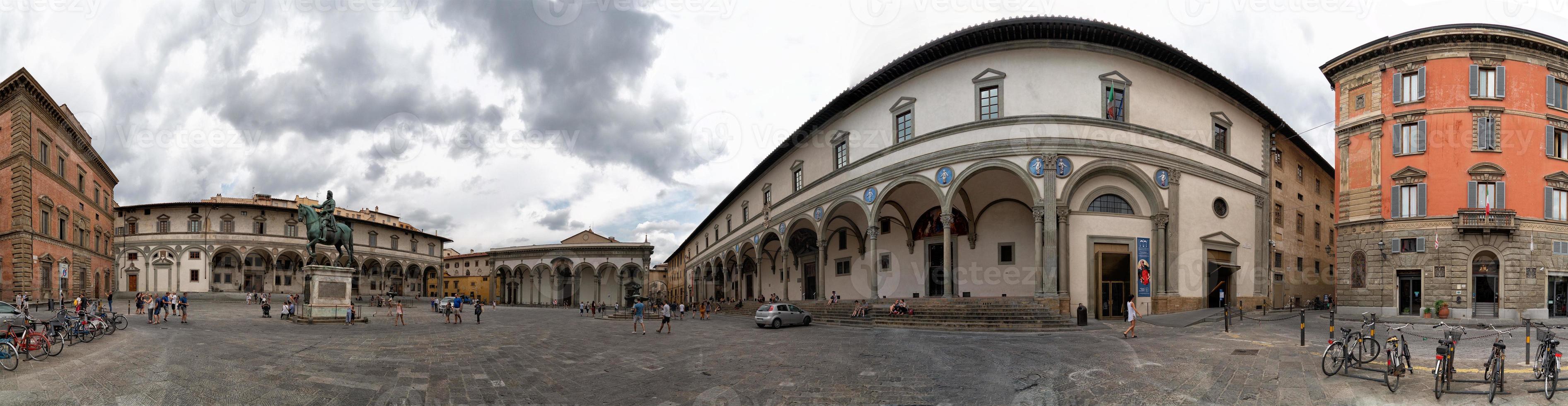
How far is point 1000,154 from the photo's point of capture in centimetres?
2547

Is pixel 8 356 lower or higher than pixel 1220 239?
lower

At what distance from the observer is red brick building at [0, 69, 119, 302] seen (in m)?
30.9

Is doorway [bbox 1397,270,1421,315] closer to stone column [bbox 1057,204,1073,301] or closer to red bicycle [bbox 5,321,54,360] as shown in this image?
stone column [bbox 1057,204,1073,301]

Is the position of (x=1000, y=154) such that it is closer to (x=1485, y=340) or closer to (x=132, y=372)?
(x=1485, y=340)

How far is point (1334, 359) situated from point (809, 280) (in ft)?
107

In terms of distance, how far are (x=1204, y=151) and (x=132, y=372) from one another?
3224 cm

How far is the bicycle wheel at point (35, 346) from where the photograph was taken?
1223 cm

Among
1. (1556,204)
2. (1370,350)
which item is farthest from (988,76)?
(1556,204)

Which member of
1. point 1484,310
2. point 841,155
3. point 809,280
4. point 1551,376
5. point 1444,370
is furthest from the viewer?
point 809,280

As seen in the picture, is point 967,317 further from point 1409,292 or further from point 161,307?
point 161,307

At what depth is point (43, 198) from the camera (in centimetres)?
3319

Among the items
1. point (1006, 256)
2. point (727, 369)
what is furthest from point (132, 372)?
point (1006, 256)

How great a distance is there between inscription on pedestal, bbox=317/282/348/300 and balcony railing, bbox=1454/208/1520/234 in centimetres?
4143

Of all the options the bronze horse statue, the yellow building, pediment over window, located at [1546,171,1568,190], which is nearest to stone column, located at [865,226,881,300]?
the bronze horse statue
